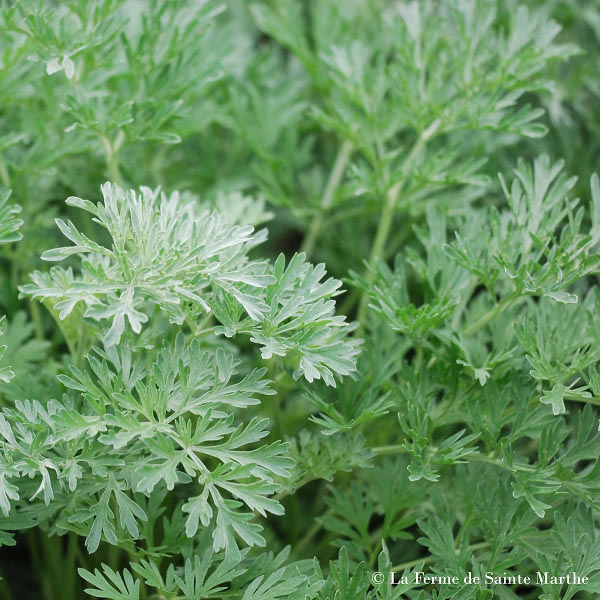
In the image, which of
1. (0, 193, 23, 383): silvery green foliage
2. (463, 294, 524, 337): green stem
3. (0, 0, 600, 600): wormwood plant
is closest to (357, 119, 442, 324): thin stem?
(0, 0, 600, 600): wormwood plant

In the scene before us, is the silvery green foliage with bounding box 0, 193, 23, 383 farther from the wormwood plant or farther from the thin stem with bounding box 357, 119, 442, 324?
the thin stem with bounding box 357, 119, 442, 324

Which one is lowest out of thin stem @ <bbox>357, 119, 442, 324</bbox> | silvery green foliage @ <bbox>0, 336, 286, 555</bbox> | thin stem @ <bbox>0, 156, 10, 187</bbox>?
silvery green foliage @ <bbox>0, 336, 286, 555</bbox>

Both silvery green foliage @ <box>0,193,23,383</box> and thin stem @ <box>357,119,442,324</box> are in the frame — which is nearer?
silvery green foliage @ <box>0,193,23,383</box>

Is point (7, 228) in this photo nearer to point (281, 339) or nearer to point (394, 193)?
point (281, 339)

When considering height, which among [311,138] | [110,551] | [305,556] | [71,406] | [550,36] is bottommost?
[305,556]

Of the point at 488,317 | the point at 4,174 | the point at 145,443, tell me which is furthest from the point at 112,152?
the point at 488,317

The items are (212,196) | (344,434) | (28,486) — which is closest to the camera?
(28,486)

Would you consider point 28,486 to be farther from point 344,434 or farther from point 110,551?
point 344,434

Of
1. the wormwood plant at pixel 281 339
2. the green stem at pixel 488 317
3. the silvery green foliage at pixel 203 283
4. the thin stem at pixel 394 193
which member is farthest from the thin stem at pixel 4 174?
the green stem at pixel 488 317

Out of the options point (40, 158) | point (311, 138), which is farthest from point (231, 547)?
point (311, 138)
